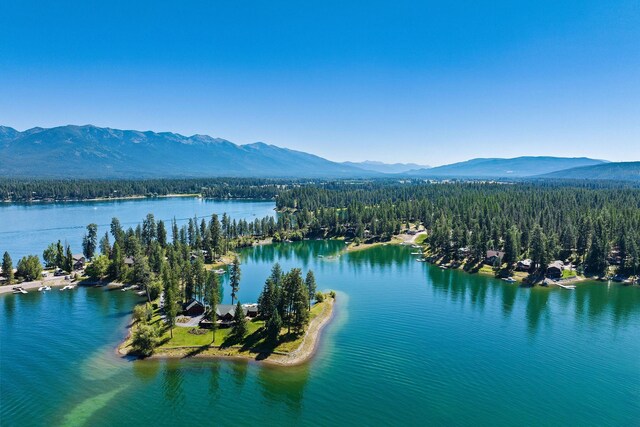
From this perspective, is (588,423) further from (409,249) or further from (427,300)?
(409,249)

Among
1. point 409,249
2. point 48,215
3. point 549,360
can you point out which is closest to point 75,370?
point 549,360

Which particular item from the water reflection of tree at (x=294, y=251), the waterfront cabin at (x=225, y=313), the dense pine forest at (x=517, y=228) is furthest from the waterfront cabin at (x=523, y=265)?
the waterfront cabin at (x=225, y=313)

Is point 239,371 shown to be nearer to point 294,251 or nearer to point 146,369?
point 146,369

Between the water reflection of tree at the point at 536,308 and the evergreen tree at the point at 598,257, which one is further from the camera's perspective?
the evergreen tree at the point at 598,257

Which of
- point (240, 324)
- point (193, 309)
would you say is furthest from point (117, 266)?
point (240, 324)

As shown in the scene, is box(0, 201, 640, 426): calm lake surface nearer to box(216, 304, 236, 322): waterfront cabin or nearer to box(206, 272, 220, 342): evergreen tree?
box(206, 272, 220, 342): evergreen tree

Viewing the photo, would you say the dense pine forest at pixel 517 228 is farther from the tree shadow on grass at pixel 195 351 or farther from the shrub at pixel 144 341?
the shrub at pixel 144 341

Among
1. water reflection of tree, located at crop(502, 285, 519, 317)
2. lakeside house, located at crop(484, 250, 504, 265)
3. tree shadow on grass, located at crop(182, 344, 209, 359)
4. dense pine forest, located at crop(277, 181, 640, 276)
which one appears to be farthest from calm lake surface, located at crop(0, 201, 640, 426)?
lakeside house, located at crop(484, 250, 504, 265)

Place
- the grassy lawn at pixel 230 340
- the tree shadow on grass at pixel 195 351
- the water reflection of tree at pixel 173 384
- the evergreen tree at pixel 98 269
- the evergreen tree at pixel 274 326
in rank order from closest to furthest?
1. the water reflection of tree at pixel 173 384
2. the tree shadow on grass at pixel 195 351
3. the grassy lawn at pixel 230 340
4. the evergreen tree at pixel 274 326
5. the evergreen tree at pixel 98 269
